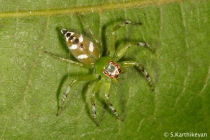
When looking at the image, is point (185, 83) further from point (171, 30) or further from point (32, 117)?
point (32, 117)

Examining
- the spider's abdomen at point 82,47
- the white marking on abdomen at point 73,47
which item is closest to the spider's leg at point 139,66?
the spider's abdomen at point 82,47

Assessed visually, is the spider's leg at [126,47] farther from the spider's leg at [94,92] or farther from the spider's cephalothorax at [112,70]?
the spider's leg at [94,92]

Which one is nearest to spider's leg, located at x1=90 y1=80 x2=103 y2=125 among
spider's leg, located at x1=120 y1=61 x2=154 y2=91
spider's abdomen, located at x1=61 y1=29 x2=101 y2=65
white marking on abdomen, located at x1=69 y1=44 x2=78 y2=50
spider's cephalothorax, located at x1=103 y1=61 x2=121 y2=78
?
spider's cephalothorax, located at x1=103 y1=61 x2=121 y2=78

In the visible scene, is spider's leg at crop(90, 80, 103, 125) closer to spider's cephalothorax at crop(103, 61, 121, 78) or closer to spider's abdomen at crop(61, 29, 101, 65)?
spider's cephalothorax at crop(103, 61, 121, 78)

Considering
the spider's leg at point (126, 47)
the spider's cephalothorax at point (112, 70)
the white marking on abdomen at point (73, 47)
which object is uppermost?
the white marking on abdomen at point (73, 47)

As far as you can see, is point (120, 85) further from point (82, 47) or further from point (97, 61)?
point (82, 47)

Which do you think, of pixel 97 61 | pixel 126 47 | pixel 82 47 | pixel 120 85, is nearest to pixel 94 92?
pixel 120 85

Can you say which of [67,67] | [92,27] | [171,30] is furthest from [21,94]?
[171,30]
